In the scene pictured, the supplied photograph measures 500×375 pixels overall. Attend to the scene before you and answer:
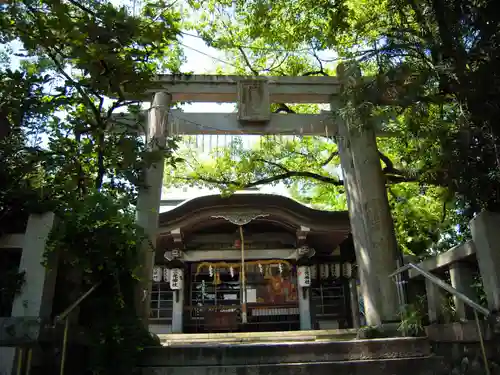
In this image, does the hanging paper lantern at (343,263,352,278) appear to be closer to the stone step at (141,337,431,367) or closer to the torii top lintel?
the torii top lintel

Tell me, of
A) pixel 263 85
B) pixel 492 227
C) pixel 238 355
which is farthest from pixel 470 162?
pixel 263 85

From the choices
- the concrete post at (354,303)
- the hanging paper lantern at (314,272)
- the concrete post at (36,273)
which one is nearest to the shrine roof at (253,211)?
the hanging paper lantern at (314,272)

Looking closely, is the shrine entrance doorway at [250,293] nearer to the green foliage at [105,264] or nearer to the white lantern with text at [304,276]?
the white lantern with text at [304,276]

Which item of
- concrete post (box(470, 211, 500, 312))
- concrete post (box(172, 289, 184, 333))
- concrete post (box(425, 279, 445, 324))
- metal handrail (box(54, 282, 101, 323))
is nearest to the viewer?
concrete post (box(470, 211, 500, 312))

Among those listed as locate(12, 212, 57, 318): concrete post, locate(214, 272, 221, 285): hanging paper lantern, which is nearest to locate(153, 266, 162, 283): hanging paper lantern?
locate(214, 272, 221, 285): hanging paper lantern

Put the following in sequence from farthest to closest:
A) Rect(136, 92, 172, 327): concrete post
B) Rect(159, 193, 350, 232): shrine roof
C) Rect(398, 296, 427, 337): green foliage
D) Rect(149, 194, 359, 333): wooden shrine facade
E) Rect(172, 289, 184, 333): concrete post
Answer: Rect(149, 194, 359, 333): wooden shrine facade < Rect(172, 289, 184, 333): concrete post < Rect(159, 193, 350, 232): shrine roof < Rect(136, 92, 172, 327): concrete post < Rect(398, 296, 427, 337): green foliage

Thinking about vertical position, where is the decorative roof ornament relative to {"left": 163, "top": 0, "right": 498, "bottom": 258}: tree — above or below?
above

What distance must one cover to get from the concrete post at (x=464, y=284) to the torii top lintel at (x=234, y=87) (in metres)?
4.69

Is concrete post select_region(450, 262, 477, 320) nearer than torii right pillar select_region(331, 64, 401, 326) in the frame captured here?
Yes

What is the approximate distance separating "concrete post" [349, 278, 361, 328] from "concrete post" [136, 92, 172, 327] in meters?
7.97

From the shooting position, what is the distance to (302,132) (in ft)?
27.0

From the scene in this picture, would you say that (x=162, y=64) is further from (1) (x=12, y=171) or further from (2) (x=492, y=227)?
(2) (x=492, y=227)

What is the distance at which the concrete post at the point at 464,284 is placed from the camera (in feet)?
13.8

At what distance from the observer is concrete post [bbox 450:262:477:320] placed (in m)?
4.22
